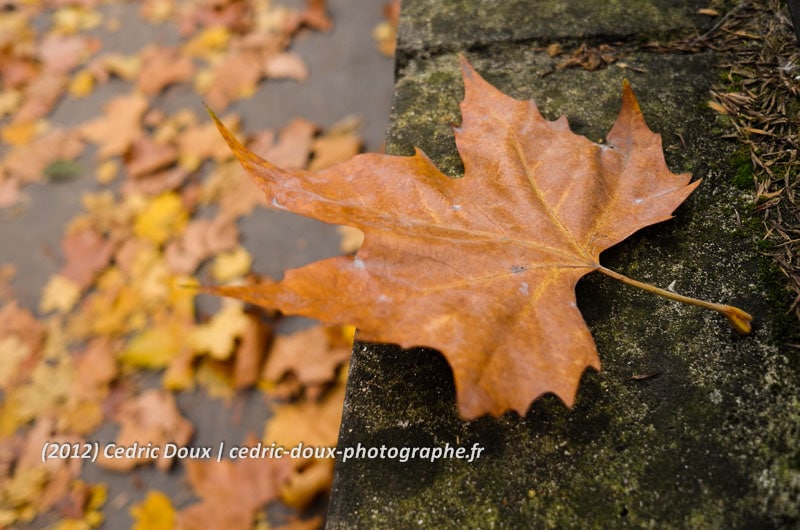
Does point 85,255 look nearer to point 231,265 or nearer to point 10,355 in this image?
point 10,355

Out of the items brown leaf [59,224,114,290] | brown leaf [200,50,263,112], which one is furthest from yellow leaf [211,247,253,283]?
brown leaf [200,50,263,112]

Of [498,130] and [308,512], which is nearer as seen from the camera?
[498,130]

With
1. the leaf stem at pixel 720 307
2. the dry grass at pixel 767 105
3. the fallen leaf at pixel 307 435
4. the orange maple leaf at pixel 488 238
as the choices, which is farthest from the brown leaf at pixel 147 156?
the leaf stem at pixel 720 307

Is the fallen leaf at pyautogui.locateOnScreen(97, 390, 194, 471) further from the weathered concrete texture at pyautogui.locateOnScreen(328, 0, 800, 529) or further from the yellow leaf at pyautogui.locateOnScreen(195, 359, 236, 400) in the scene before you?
the weathered concrete texture at pyautogui.locateOnScreen(328, 0, 800, 529)

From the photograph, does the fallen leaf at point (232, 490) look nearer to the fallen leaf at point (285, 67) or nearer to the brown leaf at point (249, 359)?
the brown leaf at point (249, 359)

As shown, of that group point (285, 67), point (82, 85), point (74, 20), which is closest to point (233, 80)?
point (285, 67)

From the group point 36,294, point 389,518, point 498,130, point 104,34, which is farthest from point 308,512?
point 104,34

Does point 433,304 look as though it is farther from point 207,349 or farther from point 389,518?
point 207,349
